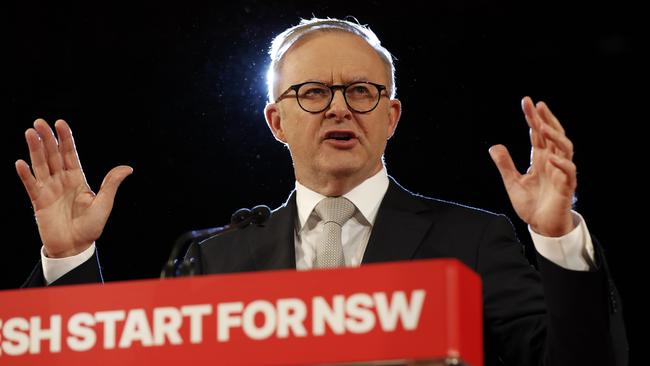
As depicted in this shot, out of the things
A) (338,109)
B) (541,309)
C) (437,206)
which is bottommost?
(541,309)

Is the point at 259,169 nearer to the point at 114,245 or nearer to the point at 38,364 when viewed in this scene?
the point at 114,245

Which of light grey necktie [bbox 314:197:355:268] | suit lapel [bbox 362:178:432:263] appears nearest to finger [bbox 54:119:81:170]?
light grey necktie [bbox 314:197:355:268]

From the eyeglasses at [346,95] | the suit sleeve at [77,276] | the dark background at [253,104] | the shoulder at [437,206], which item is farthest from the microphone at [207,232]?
the dark background at [253,104]

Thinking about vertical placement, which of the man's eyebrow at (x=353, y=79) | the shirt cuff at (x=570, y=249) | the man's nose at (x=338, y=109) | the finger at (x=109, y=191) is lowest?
the shirt cuff at (x=570, y=249)

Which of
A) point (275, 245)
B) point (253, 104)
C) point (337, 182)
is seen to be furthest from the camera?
point (253, 104)

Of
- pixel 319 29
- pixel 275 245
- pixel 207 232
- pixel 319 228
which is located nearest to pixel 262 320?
pixel 207 232

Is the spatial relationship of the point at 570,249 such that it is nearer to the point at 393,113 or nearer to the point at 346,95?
the point at 346,95

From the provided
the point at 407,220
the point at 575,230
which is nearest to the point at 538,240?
the point at 575,230

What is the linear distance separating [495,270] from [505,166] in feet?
1.25

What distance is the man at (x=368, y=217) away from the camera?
208cm

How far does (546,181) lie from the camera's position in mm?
2096

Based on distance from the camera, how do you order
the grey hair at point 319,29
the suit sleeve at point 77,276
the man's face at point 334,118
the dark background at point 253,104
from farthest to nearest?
the dark background at point 253,104 < the grey hair at point 319,29 < the man's face at point 334,118 < the suit sleeve at point 77,276

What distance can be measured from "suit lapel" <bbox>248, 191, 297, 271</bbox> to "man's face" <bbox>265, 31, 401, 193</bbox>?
0.63 ft

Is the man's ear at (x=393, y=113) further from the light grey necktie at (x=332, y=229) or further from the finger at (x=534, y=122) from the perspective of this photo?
the finger at (x=534, y=122)
